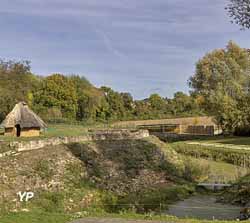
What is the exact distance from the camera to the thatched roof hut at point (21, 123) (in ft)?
99.6

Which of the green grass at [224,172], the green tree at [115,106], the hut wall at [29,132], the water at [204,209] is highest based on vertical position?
the green tree at [115,106]

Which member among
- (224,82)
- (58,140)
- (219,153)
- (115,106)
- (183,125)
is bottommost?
(219,153)

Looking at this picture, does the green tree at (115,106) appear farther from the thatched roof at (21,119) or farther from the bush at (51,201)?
the bush at (51,201)

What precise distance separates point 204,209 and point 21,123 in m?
17.0

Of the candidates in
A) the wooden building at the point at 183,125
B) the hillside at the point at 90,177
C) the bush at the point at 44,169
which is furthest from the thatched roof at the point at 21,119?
the wooden building at the point at 183,125

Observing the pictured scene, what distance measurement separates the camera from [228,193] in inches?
751

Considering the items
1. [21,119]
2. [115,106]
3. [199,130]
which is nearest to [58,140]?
[21,119]

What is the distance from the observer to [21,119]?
3047 centimetres

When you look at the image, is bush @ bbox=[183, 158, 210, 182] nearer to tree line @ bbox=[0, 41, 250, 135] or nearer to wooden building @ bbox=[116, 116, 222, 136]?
tree line @ bbox=[0, 41, 250, 135]

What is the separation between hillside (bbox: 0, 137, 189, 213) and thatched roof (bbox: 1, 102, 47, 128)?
4.91m

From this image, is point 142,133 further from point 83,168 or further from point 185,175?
point 83,168

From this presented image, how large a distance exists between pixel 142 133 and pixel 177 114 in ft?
147

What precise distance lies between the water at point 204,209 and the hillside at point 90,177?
1.05m

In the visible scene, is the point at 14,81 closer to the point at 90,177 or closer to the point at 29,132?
the point at 29,132
